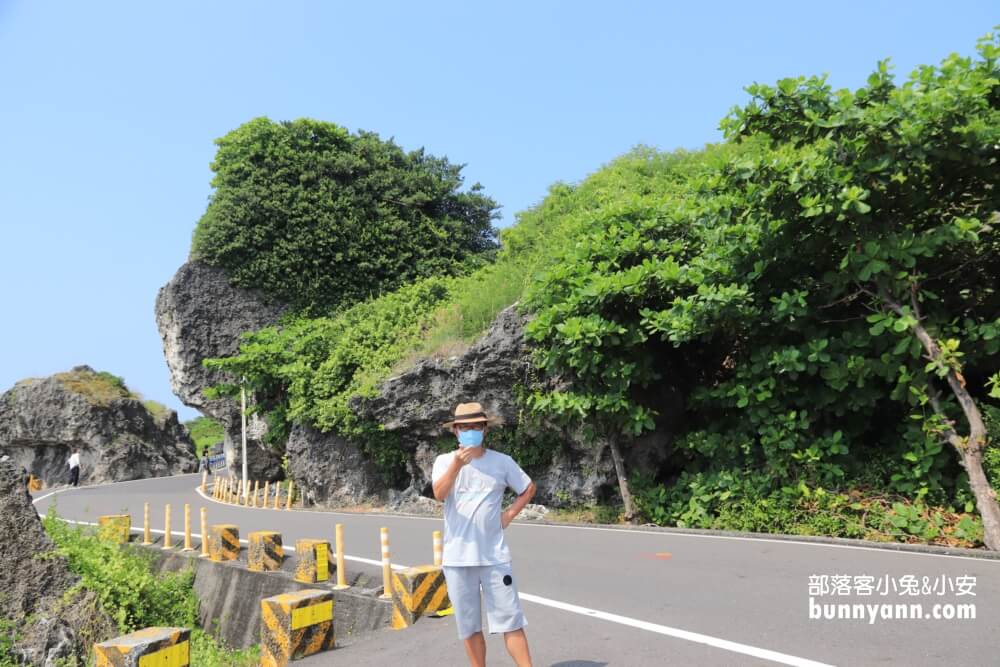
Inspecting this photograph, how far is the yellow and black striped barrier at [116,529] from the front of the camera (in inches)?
587

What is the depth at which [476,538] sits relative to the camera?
4.68 m

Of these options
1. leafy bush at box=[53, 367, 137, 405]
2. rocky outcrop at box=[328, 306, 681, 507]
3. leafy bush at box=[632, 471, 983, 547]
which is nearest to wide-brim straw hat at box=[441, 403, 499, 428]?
leafy bush at box=[632, 471, 983, 547]

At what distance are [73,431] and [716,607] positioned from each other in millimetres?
40096

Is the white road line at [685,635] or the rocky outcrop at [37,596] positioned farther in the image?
the rocky outcrop at [37,596]

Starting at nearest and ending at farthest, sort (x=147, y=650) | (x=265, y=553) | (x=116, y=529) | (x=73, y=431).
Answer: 1. (x=147, y=650)
2. (x=265, y=553)
3. (x=116, y=529)
4. (x=73, y=431)

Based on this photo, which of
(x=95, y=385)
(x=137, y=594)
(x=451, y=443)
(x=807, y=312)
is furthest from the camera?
(x=95, y=385)

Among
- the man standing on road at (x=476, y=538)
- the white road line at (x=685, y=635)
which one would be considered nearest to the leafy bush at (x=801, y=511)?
the white road line at (x=685, y=635)

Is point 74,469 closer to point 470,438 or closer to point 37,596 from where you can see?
point 37,596

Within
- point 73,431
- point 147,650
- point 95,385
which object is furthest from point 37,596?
point 95,385

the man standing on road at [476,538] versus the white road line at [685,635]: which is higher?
the man standing on road at [476,538]

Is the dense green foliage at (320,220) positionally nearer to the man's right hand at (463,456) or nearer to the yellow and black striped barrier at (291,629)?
the yellow and black striped barrier at (291,629)

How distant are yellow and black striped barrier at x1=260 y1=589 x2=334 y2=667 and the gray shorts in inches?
92.4

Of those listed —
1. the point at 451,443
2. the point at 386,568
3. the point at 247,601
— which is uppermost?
the point at 451,443

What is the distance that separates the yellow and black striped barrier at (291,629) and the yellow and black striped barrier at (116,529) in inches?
386
